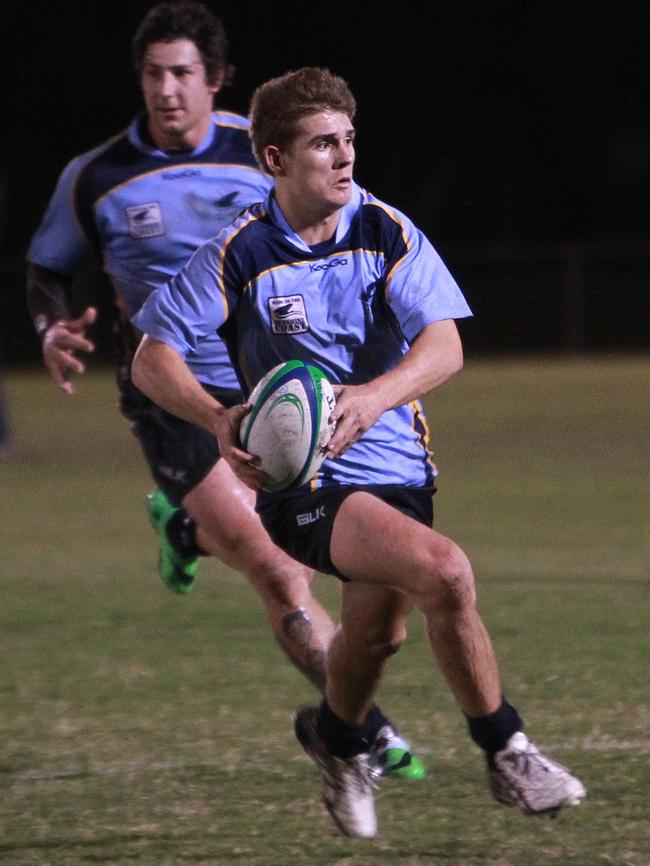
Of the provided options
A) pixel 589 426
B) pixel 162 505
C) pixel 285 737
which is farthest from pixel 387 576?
pixel 589 426

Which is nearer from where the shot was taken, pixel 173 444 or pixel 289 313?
pixel 289 313

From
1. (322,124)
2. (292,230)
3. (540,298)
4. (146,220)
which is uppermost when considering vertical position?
(322,124)

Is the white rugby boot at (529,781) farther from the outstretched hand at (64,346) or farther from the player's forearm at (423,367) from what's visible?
the outstretched hand at (64,346)

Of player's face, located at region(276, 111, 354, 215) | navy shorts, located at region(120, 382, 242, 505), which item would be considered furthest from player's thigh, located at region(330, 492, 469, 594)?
navy shorts, located at region(120, 382, 242, 505)

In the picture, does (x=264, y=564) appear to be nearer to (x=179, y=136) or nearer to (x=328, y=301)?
(x=328, y=301)

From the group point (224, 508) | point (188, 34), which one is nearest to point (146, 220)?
point (188, 34)

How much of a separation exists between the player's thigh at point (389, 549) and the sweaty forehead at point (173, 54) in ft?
7.78

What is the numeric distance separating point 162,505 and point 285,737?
1.25m

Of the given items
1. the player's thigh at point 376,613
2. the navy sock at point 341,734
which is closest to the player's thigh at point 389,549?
the player's thigh at point 376,613

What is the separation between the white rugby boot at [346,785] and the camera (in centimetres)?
498

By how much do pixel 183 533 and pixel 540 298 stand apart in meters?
25.7

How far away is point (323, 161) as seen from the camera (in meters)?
5.02

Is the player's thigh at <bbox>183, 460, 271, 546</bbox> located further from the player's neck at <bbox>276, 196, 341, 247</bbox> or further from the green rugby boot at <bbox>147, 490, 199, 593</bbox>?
the player's neck at <bbox>276, 196, 341, 247</bbox>

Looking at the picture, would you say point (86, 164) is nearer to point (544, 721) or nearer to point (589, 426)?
point (544, 721)
